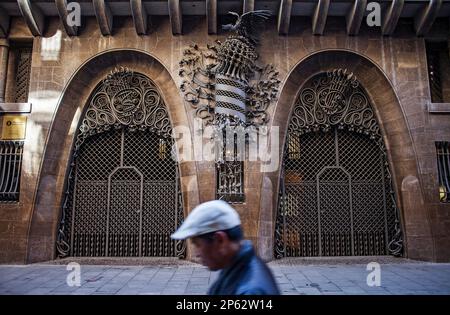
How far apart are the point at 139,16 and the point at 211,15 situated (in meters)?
1.96

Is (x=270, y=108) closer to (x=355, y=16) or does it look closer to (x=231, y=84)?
(x=231, y=84)

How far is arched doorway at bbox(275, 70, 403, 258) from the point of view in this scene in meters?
10.1

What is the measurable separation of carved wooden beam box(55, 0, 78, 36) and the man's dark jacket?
9.78 m

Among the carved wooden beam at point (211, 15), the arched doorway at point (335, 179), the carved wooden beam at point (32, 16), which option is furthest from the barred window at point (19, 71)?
the arched doorway at point (335, 179)

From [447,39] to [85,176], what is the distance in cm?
1136

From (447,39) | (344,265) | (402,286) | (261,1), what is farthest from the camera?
(447,39)

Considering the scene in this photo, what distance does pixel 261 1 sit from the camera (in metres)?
9.70

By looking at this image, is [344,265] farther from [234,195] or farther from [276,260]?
[234,195]

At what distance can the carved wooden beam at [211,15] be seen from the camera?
9461 millimetres

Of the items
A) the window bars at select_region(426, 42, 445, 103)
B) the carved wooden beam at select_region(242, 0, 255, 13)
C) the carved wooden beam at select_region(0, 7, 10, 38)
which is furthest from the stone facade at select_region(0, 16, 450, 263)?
the carved wooden beam at select_region(242, 0, 255, 13)

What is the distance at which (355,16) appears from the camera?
9711mm

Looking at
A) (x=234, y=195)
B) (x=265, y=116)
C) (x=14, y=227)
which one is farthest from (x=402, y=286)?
(x=14, y=227)

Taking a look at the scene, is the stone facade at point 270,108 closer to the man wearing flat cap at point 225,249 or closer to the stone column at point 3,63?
the stone column at point 3,63

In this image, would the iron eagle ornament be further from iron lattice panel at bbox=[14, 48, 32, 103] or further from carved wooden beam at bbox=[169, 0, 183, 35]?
iron lattice panel at bbox=[14, 48, 32, 103]
